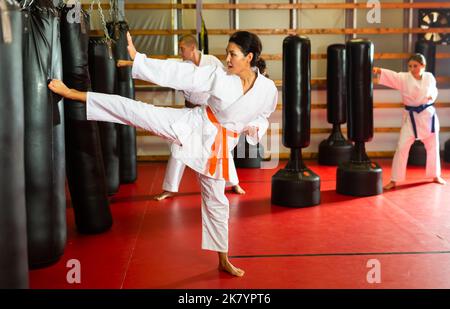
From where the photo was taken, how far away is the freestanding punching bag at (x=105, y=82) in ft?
15.3

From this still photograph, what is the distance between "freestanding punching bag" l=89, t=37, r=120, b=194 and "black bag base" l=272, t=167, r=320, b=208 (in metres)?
1.46

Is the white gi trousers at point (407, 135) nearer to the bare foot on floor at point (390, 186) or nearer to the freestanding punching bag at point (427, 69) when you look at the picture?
the bare foot on floor at point (390, 186)

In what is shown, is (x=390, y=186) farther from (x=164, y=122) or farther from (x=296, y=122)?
(x=164, y=122)

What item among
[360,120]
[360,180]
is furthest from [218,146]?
[360,120]

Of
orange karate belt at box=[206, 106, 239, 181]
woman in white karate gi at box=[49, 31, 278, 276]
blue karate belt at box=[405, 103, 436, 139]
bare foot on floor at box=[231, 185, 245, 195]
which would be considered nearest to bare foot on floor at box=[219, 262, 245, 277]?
woman in white karate gi at box=[49, 31, 278, 276]

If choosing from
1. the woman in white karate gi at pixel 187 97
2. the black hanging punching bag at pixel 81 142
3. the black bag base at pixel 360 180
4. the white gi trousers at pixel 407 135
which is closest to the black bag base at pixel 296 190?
the woman in white karate gi at pixel 187 97

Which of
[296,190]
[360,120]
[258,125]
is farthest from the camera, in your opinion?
[360,120]

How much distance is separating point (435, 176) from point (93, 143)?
145 inches

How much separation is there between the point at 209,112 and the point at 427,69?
5177 mm

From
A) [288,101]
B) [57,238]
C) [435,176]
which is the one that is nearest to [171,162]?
[288,101]

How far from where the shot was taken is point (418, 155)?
7.09m

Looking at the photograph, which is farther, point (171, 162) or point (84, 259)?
point (171, 162)

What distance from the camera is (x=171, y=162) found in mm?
5055
